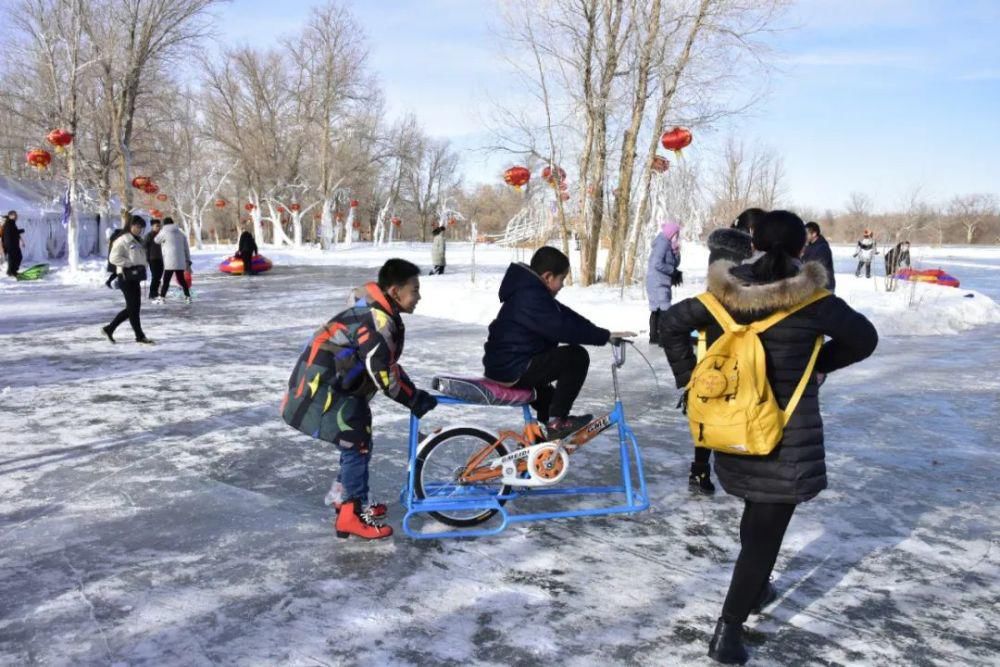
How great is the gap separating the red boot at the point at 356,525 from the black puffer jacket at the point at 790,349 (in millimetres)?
2010

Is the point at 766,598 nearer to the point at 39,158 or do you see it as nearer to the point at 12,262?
the point at 39,158

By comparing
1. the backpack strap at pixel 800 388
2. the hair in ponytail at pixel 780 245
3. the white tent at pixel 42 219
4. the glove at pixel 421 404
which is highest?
the white tent at pixel 42 219

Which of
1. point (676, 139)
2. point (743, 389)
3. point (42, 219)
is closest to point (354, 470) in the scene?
point (743, 389)

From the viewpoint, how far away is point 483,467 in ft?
14.4

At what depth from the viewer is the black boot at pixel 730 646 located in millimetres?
2932

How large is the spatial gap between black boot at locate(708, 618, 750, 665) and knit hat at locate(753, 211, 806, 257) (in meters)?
1.49

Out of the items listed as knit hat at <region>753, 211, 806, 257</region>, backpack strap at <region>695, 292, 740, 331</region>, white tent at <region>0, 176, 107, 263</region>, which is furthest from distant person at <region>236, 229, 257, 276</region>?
knit hat at <region>753, 211, 806, 257</region>

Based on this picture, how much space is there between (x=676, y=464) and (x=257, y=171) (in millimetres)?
46536

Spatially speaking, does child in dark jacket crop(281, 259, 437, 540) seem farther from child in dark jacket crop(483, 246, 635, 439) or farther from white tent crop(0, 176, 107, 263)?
white tent crop(0, 176, 107, 263)

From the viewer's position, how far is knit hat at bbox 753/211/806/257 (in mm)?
2812

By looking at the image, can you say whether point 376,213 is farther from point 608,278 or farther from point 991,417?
point 991,417

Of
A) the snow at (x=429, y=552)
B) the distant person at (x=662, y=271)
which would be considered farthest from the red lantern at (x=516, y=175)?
the snow at (x=429, y=552)

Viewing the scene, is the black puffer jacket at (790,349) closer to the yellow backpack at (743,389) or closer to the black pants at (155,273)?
the yellow backpack at (743,389)

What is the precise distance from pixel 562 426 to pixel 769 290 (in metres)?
1.90
